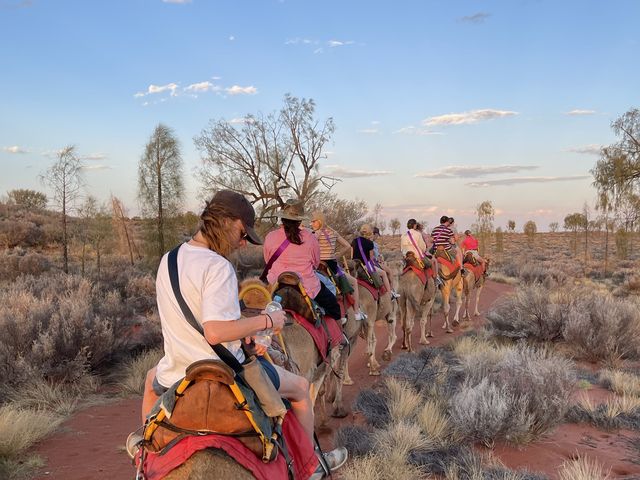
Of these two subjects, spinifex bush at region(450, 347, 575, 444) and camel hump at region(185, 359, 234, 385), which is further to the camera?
spinifex bush at region(450, 347, 575, 444)

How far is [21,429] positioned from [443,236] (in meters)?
11.8

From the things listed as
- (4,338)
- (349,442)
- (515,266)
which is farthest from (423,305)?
(515,266)

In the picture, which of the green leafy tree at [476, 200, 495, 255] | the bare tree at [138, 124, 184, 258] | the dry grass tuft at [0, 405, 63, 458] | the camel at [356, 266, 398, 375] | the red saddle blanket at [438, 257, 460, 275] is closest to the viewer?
the dry grass tuft at [0, 405, 63, 458]

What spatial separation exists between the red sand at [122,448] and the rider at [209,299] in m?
3.62

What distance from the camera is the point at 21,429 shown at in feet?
21.6

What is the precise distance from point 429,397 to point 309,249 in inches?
123

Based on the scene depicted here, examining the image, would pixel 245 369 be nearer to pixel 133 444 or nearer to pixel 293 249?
pixel 133 444

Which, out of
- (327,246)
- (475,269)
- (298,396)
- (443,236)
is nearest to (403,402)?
(327,246)

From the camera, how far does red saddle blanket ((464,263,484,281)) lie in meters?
17.8

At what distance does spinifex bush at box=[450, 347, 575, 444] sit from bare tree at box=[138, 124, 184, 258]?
17.9 m

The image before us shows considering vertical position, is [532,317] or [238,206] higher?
[238,206]

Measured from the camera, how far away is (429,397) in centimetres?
766

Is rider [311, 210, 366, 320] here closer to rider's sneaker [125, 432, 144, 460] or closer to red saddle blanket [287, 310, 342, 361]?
red saddle blanket [287, 310, 342, 361]

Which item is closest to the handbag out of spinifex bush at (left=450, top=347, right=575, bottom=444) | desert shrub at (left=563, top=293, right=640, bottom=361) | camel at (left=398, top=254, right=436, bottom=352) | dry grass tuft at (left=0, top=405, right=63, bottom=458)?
spinifex bush at (left=450, top=347, right=575, bottom=444)
